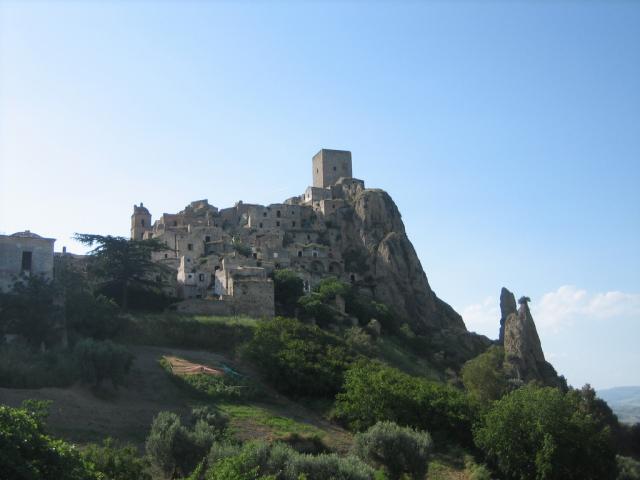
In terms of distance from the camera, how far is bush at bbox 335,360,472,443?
127 ft

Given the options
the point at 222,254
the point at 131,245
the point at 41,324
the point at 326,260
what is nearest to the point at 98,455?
the point at 41,324

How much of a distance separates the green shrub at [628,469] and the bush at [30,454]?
3260 centimetres

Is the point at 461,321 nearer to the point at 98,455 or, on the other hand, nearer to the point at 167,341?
the point at 167,341

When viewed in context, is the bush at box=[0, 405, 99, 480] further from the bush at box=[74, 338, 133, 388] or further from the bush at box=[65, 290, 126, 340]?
the bush at box=[65, 290, 126, 340]

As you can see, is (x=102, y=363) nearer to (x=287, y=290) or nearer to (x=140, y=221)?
(x=287, y=290)

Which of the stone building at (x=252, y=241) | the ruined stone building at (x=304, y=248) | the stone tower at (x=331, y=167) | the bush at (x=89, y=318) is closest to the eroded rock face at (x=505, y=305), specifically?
the ruined stone building at (x=304, y=248)

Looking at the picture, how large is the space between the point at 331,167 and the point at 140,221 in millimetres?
25325

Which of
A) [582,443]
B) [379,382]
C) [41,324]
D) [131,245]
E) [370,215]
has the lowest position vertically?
[582,443]

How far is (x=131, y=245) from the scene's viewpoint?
55.1m

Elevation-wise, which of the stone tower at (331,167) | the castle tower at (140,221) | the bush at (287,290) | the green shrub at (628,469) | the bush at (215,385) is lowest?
the green shrub at (628,469)

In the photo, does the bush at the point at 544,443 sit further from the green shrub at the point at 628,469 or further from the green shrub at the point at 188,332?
the green shrub at the point at 188,332

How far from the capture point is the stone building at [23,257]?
43.4 meters

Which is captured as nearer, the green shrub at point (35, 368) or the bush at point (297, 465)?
the bush at point (297, 465)

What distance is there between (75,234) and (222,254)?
620 inches
